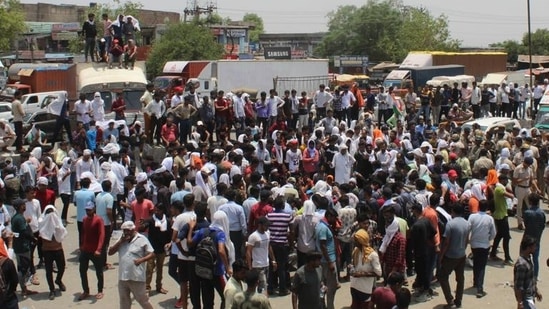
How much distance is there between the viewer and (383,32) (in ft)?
292

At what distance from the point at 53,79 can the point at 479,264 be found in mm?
21385

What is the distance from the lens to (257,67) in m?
32.5

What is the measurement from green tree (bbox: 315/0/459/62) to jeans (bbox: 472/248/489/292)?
71726mm

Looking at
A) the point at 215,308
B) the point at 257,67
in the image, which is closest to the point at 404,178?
the point at 215,308

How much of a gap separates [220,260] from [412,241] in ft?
9.89

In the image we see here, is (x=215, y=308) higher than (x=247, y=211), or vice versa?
(x=247, y=211)

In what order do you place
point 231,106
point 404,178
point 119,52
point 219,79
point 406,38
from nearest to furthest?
point 404,178
point 231,106
point 119,52
point 219,79
point 406,38

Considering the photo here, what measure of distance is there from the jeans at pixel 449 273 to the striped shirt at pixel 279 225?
2.25 meters

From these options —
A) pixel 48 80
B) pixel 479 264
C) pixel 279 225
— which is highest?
pixel 48 80

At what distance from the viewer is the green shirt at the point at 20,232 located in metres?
11.0

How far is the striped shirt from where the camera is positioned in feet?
35.6

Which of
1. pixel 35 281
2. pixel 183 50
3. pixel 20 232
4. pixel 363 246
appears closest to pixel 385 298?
pixel 363 246

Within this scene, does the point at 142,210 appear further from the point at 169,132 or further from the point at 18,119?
the point at 18,119

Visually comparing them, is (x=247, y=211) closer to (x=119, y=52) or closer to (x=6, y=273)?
(x=6, y=273)
